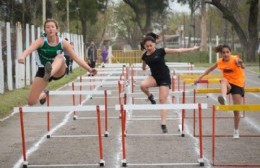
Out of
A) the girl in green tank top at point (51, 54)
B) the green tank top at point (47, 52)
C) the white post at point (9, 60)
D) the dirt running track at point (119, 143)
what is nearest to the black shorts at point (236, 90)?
the dirt running track at point (119, 143)

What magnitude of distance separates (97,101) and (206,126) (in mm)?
7323

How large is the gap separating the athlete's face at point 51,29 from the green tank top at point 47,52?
0.17 m

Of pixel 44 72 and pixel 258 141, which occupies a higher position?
pixel 44 72

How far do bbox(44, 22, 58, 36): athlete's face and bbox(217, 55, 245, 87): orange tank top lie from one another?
3683 mm

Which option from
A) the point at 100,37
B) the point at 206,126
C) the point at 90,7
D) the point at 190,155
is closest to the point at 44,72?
the point at 190,155

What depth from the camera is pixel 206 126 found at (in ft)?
45.5

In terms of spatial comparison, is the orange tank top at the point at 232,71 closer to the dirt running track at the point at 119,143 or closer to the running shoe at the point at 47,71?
the dirt running track at the point at 119,143

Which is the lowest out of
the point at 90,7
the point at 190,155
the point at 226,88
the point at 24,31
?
the point at 190,155

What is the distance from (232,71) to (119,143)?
270 centimetres

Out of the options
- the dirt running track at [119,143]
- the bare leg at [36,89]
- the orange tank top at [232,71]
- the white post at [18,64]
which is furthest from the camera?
the white post at [18,64]

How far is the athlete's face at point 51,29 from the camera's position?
1002cm

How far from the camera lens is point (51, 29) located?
32.9 feet

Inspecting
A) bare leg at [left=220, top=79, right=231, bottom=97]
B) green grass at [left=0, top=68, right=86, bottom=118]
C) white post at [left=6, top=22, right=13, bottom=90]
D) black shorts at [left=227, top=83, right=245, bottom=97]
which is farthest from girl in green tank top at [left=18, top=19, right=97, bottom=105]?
white post at [left=6, top=22, right=13, bottom=90]

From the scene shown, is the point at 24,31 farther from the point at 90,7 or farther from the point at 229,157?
the point at 90,7
